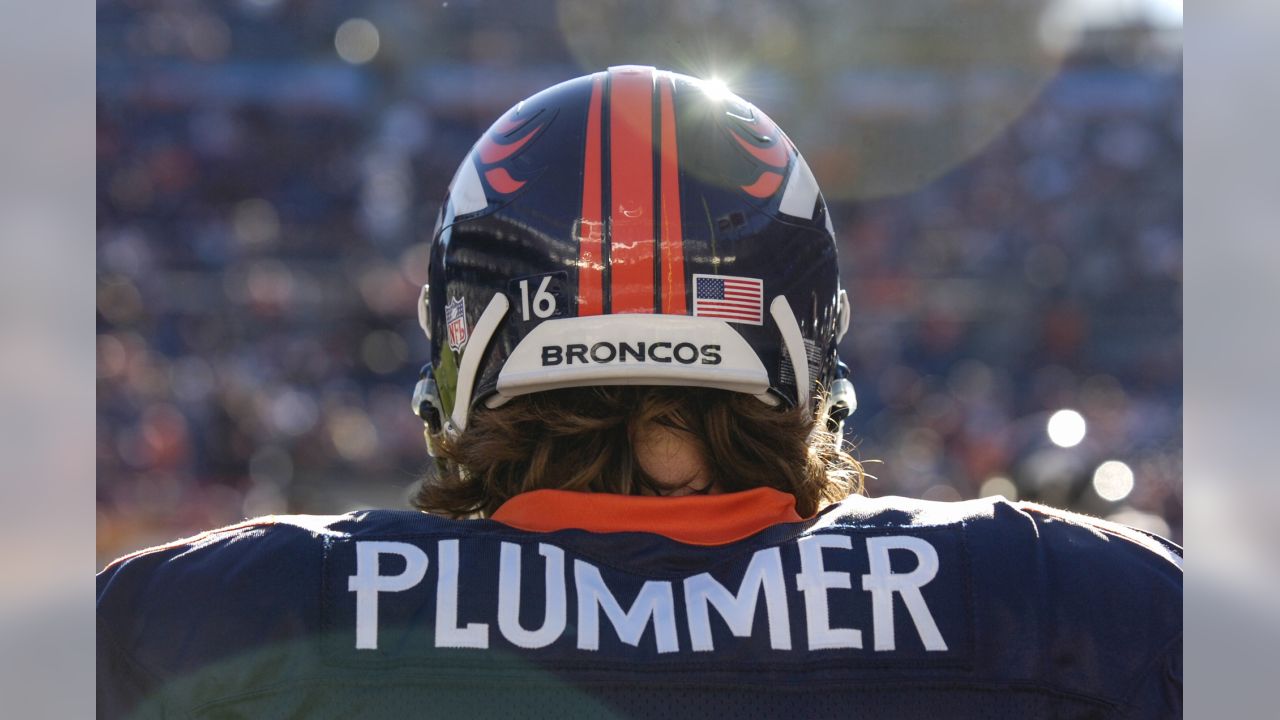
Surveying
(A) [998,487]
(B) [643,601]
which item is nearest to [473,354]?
(B) [643,601]

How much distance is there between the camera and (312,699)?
1138 millimetres

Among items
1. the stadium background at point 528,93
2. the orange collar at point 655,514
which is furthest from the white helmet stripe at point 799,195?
the stadium background at point 528,93

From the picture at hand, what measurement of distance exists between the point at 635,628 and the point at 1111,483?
16.3 feet

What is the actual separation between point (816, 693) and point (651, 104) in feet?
3.19

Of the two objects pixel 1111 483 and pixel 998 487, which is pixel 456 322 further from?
pixel 998 487

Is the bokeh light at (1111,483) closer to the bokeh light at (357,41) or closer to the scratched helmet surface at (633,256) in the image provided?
the scratched helmet surface at (633,256)

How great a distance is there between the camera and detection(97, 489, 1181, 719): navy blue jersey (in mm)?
1138

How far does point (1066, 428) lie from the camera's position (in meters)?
9.16

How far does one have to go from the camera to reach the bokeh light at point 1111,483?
5.39 m

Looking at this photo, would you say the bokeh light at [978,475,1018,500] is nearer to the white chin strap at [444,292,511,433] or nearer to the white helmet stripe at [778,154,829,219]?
the white helmet stripe at [778,154,829,219]

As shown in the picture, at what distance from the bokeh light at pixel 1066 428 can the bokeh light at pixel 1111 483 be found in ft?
8.01

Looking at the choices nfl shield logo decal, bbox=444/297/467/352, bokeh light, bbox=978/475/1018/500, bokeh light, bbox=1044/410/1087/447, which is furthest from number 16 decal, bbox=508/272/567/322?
bokeh light, bbox=1044/410/1087/447

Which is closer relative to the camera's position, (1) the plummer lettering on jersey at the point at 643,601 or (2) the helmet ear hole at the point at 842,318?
(1) the plummer lettering on jersey at the point at 643,601
